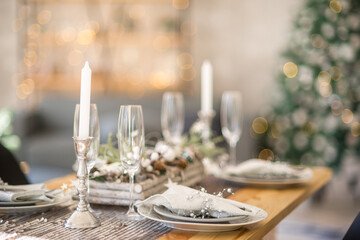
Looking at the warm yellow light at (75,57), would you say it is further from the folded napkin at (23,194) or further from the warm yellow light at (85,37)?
the folded napkin at (23,194)

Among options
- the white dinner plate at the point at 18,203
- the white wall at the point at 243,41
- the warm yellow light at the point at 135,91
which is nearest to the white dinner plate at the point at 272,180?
the white dinner plate at the point at 18,203

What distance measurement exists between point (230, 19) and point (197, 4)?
42cm

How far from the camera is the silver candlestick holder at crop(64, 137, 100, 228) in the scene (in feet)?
3.78

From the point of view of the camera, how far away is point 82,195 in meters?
1.19

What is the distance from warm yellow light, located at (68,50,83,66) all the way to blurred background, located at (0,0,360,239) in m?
0.01

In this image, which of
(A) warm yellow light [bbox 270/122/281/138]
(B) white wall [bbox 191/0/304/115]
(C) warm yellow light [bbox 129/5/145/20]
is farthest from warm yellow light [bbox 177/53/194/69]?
(A) warm yellow light [bbox 270/122/281/138]

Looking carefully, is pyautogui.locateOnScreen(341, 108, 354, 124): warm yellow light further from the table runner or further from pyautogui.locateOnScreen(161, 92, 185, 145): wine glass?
the table runner

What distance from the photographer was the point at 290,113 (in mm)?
4262

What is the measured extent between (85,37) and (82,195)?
4881 mm

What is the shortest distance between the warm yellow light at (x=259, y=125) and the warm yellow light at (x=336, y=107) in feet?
2.41

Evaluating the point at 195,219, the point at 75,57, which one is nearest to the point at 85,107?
the point at 195,219

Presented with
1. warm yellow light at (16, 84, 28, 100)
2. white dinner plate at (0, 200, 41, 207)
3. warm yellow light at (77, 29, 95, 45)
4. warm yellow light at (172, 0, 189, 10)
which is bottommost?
white dinner plate at (0, 200, 41, 207)

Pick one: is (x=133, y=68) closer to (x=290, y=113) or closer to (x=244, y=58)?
(x=244, y=58)

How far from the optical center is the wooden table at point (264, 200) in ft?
3.66
